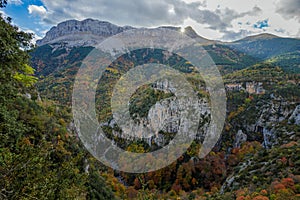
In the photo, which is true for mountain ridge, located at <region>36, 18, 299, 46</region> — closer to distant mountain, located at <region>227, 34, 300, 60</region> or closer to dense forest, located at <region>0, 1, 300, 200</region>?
distant mountain, located at <region>227, 34, 300, 60</region>

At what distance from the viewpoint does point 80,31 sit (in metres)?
147

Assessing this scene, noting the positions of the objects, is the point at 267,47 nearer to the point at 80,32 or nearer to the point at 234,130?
the point at 80,32

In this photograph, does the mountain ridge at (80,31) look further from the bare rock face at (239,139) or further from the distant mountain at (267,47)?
the bare rock face at (239,139)

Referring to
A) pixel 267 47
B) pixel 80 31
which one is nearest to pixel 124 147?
pixel 80 31

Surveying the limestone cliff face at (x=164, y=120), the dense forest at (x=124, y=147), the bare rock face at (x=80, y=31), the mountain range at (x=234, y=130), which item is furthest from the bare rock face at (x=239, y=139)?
the bare rock face at (x=80, y=31)

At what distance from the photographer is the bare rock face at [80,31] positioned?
5502 inches

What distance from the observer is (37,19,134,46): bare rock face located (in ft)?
458

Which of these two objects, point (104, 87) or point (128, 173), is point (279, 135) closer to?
point (128, 173)

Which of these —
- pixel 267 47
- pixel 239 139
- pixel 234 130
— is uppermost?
pixel 267 47

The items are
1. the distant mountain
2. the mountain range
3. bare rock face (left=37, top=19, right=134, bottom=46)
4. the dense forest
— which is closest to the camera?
the dense forest

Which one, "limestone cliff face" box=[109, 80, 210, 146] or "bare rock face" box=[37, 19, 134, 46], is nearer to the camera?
"limestone cliff face" box=[109, 80, 210, 146]

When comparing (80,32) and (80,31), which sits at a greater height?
(80,31)

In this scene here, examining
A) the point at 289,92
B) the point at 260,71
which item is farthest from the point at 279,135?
the point at 260,71

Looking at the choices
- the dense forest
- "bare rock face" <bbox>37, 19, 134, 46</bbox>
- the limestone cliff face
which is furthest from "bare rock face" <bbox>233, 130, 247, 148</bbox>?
"bare rock face" <bbox>37, 19, 134, 46</bbox>
